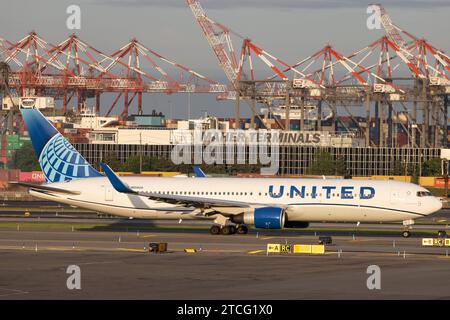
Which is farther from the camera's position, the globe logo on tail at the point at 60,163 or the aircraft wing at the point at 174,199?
the globe logo on tail at the point at 60,163

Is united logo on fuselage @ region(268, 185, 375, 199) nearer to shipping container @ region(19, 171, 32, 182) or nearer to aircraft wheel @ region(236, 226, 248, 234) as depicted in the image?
aircraft wheel @ region(236, 226, 248, 234)

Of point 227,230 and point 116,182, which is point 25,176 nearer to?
point 116,182

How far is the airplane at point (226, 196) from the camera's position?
223 ft

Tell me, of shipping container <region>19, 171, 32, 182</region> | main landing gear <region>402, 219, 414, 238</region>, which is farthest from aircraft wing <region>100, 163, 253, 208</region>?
shipping container <region>19, 171, 32, 182</region>

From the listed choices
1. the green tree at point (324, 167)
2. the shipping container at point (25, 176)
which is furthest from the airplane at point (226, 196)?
the green tree at point (324, 167)

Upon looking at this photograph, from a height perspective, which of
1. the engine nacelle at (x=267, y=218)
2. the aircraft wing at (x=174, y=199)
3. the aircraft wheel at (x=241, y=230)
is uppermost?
the aircraft wing at (x=174, y=199)

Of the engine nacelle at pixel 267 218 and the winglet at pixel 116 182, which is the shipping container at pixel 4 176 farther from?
the engine nacelle at pixel 267 218

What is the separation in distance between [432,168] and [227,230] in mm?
128694

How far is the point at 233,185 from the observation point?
7088 centimetres

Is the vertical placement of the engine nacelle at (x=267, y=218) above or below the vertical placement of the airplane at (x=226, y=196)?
below

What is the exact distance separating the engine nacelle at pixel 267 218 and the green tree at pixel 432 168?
125m

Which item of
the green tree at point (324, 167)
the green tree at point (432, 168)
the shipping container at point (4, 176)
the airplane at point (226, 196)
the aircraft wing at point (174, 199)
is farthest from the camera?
the green tree at point (324, 167)

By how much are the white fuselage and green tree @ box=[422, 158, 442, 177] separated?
12209cm
